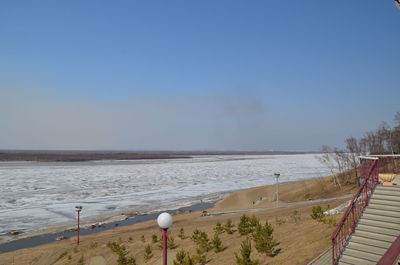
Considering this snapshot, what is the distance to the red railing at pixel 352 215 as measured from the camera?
8.76 metres

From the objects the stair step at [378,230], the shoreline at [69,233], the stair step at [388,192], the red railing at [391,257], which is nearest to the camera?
the red railing at [391,257]

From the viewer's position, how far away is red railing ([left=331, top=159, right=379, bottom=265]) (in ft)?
28.7

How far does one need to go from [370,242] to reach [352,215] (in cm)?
140

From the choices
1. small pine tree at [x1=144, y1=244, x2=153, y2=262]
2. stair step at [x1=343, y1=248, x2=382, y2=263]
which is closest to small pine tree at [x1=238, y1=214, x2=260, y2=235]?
small pine tree at [x1=144, y1=244, x2=153, y2=262]

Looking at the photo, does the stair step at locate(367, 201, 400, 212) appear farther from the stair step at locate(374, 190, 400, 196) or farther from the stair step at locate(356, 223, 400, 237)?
the stair step at locate(356, 223, 400, 237)

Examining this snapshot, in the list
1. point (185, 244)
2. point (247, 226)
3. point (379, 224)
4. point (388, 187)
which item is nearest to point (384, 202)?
point (388, 187)

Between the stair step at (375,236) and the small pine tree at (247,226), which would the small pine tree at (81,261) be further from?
the stair step at (375,236)

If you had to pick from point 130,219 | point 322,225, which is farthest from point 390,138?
point 130,219

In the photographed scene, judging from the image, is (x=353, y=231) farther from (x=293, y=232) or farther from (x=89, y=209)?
(x=89, y=209)

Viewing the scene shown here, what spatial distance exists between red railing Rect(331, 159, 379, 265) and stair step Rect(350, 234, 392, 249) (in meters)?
0.24

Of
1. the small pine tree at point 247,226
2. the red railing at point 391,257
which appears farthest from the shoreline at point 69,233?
the red railing at point 391,257

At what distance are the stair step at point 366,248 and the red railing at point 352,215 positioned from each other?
270mm

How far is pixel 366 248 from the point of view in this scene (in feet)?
27.6

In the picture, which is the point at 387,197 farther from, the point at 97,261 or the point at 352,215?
the point at 97,261
